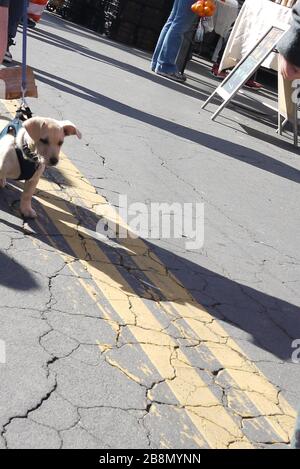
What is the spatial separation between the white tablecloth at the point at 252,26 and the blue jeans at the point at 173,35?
3.08 feet

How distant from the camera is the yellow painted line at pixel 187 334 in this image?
2850mm

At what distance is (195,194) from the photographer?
5598mm

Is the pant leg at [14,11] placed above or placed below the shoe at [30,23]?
above

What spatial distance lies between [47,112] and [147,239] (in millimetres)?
2416

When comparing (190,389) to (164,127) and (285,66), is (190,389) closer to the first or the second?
(285,66)

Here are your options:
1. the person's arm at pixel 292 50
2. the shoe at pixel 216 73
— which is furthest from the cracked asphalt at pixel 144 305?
the shoe at pixel 216 73

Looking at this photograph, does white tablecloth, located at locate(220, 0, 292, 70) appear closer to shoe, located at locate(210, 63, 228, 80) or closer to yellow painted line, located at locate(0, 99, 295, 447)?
shoe, located at locate(210, 63, 228, 80)

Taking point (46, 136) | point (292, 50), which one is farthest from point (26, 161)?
point (292, 50)

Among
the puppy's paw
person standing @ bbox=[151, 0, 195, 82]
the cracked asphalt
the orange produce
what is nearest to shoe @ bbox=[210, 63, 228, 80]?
person standing @ bbox=[151, 0, 195, 82]

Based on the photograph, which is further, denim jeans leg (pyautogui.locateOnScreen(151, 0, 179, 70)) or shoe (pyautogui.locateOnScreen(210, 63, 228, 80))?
shoe (pyautogui.locateOnScreen(210, 63, 228, 80))

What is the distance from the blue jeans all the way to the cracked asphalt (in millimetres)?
3960

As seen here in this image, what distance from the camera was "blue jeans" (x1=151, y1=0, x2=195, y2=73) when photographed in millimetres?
10203

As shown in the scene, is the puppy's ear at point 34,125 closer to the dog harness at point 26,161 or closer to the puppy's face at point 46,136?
the puppy's face at point 46,136

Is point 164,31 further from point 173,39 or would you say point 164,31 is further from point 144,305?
point 144,305
